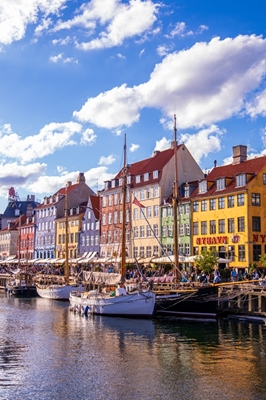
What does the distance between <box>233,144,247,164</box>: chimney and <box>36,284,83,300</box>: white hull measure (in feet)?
83.5

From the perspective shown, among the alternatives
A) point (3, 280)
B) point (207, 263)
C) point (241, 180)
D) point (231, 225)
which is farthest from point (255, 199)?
point (3, 280)

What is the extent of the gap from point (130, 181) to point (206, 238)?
21.1m

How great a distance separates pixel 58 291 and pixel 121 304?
814 inches

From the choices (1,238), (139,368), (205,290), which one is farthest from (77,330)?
(1,238)

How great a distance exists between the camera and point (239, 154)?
224 ft

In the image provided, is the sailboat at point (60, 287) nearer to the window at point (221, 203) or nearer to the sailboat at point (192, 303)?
the sailboat at point (192, 303)

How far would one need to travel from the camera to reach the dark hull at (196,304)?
40.5m

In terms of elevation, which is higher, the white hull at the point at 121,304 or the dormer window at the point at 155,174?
the dormer window at the point at 155,174

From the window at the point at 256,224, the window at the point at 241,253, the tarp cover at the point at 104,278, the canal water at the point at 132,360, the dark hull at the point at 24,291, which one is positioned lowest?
→ the canal water at the point at 132,360

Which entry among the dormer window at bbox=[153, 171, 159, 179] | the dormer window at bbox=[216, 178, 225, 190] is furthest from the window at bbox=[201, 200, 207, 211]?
the dormer window at bbox=[153, 171, 159, 179]

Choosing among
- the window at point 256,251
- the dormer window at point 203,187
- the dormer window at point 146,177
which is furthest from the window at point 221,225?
the dormer window at point 146,177

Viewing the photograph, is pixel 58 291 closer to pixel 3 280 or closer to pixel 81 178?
pixel 3 280

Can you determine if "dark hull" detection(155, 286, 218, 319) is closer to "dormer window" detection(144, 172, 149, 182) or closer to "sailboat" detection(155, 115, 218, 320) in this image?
"sailboat" detection(155, 115, 218, 320)

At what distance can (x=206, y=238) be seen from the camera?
67.2 meters
